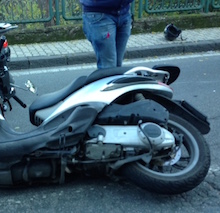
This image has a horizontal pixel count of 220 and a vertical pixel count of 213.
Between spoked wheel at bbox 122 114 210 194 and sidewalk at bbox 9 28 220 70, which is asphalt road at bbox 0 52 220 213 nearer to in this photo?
spoked wheel at bbox 122 114 210 194

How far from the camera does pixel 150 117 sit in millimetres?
2777

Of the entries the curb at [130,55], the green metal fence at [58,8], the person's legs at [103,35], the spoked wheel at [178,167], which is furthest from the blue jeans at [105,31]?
the green metal fence at [58,8]

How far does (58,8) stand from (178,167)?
604cm

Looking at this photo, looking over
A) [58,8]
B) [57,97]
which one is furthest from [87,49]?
[57,97]

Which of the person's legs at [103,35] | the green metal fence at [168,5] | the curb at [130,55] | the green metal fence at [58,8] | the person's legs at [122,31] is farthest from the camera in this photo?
the green metal fence at [168,5]

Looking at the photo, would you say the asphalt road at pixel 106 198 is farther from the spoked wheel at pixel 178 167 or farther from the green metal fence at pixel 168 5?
the green metal fence at pixel 168 5

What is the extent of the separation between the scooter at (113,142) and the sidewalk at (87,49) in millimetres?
4157

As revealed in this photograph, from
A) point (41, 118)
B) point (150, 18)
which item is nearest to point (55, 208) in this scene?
point (41, 118)

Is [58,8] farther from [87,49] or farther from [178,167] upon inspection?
[178,167]

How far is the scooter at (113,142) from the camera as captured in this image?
2.72 metres

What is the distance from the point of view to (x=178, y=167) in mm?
3010

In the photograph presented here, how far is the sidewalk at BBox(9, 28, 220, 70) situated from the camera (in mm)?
7027

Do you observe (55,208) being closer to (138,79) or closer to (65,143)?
(65,143)

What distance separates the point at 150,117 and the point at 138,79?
0.31 meters
